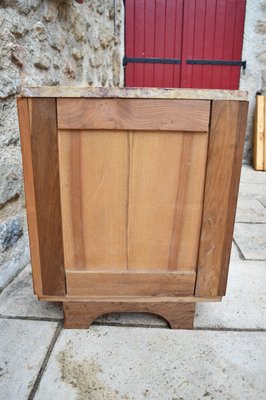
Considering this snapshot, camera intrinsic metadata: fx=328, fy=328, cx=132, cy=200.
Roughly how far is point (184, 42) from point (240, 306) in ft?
10.3

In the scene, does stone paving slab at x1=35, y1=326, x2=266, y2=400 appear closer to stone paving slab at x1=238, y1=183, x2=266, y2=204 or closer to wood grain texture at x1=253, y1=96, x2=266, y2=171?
stone paving slab at x1=238, y1=183, x2=266, y2=204

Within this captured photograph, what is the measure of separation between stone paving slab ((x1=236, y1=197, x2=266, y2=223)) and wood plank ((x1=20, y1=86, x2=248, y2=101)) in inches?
57.9

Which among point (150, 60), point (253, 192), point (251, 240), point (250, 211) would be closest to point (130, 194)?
point (251, 240)

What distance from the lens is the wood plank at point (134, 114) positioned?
3.03ft

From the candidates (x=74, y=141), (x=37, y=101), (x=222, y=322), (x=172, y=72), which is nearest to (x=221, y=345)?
(x=222, y=322)

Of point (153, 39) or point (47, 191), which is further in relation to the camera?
point (153, 39)

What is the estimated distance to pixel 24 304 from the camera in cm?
128

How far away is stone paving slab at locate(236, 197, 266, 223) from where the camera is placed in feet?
7.38

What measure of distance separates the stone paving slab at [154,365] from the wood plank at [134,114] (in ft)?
2.28

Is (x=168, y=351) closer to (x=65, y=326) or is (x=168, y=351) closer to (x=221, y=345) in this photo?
(x=221, y=345)

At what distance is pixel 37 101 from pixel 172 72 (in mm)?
3076

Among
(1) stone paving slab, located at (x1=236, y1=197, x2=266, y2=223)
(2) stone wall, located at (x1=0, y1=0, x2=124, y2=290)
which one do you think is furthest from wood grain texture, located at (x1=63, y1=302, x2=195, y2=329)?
(1) stone paving slab, located at (x1=236, y1=197, x2=266, y2=223)

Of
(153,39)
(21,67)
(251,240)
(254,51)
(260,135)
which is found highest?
(153,39)

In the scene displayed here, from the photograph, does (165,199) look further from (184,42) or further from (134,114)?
(184,42)
